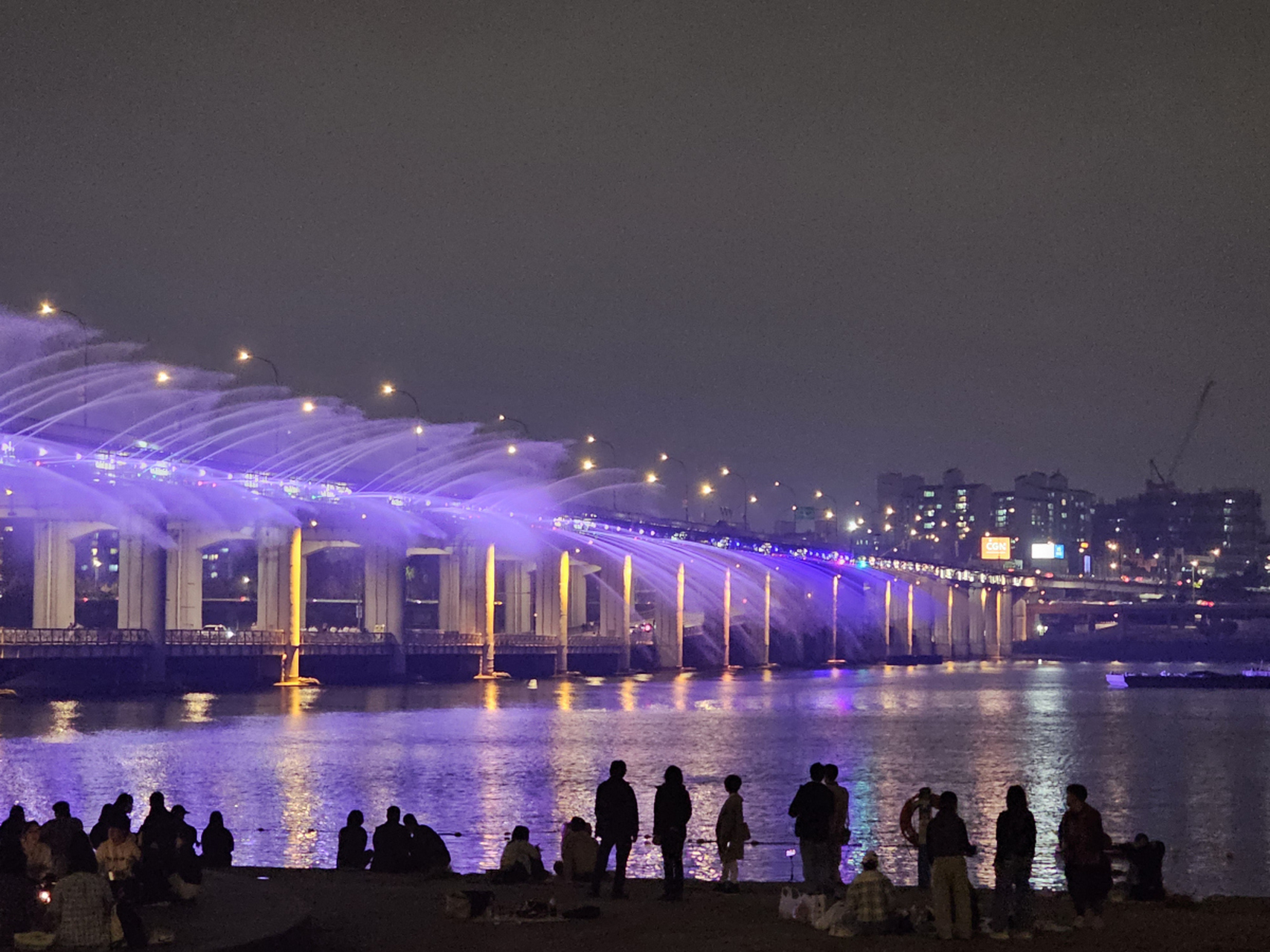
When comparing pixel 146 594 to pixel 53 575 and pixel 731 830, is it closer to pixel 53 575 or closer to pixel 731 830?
pixel 53 575

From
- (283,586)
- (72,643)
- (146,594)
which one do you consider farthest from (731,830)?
(283,586)

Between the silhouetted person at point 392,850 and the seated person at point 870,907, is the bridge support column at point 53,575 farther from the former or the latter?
the seated person at point 870,907

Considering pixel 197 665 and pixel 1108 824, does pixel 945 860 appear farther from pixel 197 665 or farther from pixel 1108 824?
pixel 197 665

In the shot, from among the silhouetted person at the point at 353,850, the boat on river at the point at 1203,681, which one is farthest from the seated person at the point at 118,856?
the boat on river at the point at 1203,681

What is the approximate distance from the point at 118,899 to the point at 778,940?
26.7 feet

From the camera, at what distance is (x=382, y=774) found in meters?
65.6

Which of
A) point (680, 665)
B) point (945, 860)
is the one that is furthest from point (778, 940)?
point (680, 665)

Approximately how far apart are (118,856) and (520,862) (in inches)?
342

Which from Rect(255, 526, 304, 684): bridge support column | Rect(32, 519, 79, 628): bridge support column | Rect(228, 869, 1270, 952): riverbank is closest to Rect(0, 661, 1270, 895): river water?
Rect(255, 526, 304, 684): bridge support column

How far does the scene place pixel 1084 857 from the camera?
914 inches

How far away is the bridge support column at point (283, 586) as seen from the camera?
144 metres

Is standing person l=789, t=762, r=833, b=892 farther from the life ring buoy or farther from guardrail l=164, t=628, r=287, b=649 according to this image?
guardrail l=164, t=628, r=287, b=649

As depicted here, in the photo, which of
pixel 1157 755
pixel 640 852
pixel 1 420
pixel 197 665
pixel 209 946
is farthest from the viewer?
pixel 197 665

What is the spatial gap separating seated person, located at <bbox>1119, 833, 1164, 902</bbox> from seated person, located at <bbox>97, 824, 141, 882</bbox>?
15.0 metres
